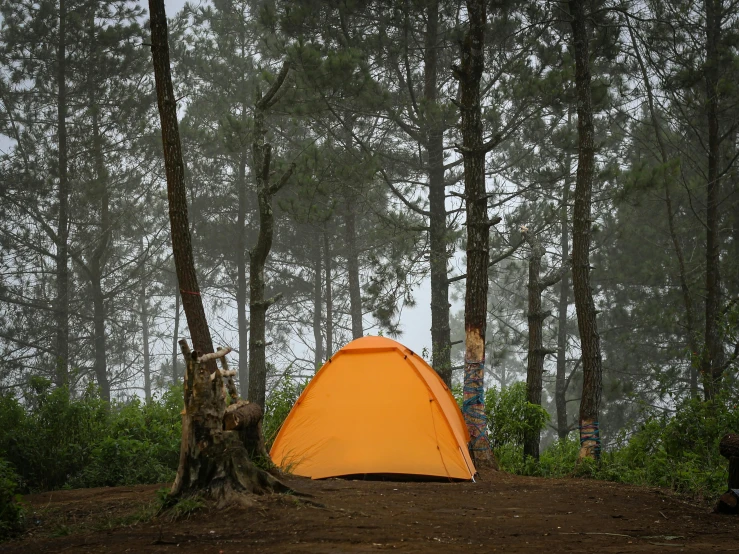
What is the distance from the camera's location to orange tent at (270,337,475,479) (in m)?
8.02

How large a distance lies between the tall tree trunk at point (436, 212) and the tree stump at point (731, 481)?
308 inches

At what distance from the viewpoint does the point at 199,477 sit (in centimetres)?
517

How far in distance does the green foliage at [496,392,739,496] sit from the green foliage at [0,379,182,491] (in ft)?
16.8

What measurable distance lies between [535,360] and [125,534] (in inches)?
287

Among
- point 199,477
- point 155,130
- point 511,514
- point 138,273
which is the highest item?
point 155,130

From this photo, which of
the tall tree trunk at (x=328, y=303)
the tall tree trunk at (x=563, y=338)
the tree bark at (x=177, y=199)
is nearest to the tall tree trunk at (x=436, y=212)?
the tall tree trunk at (x=563, y=338)

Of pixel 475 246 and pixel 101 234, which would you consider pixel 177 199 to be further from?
pixel 101 234

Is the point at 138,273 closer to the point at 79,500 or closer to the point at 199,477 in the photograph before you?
the point at 79,500

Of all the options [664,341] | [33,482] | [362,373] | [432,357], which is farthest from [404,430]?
[664,341]

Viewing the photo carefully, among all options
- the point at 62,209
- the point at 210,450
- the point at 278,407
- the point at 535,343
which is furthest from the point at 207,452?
the point at 62,209

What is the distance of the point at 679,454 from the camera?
350 inches

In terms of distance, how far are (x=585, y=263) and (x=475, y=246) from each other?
5.74 ft

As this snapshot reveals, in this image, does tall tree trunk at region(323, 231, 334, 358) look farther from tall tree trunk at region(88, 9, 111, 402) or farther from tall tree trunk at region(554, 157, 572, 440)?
tall tree trunk at region(554, 157, 572, 440)

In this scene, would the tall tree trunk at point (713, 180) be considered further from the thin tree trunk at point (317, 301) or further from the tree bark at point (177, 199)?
the thin tree trunk at point (317, 301)
